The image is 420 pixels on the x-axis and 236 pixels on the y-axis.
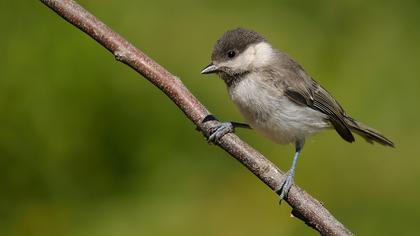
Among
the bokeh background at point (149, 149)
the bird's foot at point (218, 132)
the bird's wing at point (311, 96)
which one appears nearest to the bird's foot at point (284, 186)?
the bird's foot at point (218, 132)

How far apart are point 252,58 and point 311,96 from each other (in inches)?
11.0

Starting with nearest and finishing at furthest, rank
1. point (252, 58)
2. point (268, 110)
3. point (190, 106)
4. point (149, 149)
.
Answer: point (190, 106) → point (268, 110) → point (252, 58) → point (149, 149)

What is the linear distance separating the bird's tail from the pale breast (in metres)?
0.24

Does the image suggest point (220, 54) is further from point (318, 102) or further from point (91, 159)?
point (91, 159)

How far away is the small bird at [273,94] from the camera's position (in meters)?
2.56

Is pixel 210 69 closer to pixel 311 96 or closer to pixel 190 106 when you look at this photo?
pixel 311 96

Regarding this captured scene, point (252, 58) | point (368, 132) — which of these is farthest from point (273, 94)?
point (368, 132)

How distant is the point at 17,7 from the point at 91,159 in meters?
0.77

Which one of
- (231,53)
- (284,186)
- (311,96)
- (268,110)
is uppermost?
(311,96)

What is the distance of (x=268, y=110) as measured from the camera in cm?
255

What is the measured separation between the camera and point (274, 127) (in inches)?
101

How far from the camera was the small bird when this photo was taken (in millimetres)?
2559

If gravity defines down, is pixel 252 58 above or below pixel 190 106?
above

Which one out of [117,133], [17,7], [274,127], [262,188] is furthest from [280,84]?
[17,7]
